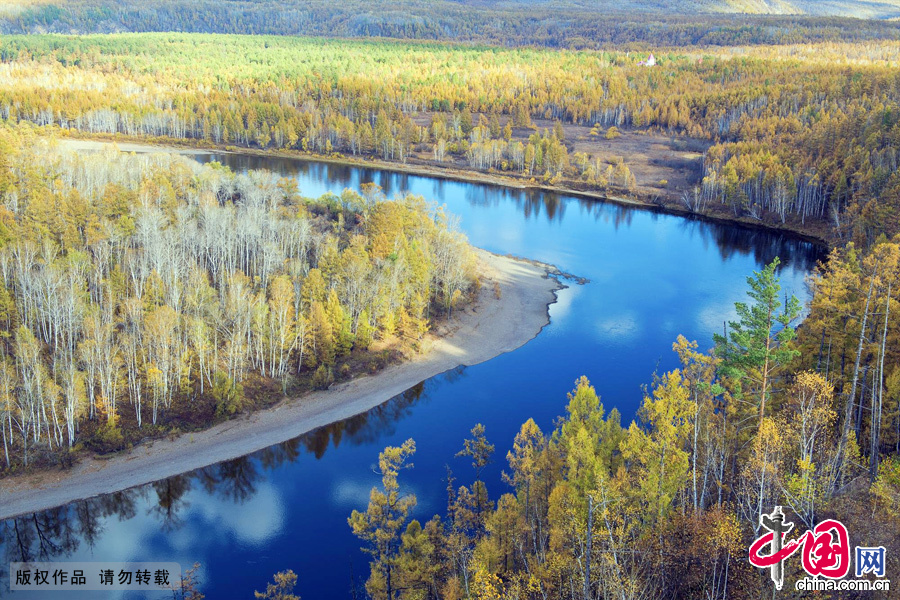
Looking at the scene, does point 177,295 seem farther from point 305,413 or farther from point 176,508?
point 176,508

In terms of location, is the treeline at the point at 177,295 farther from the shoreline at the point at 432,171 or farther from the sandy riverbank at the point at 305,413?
the shoreline at the point at 432,171

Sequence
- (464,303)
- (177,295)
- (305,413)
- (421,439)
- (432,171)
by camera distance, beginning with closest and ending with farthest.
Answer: (421,439)
(305,413)
(177,295)
(464,303)
(432,171)

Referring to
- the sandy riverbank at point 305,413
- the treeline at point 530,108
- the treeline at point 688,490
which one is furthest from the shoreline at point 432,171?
the treeline at point 688,490

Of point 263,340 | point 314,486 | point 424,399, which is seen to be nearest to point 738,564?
point 314,486

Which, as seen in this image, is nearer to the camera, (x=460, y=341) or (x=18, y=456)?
(x=18, y=456)

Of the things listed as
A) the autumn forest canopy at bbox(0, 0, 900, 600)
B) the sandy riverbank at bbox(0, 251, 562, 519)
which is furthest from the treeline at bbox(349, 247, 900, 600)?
the sandy riverbank at bbox(0, 251, 562, 519)

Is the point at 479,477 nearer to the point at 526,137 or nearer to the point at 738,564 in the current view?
the point at 738,564

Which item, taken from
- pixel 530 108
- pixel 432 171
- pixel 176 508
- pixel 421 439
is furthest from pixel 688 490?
pixel 530 108
